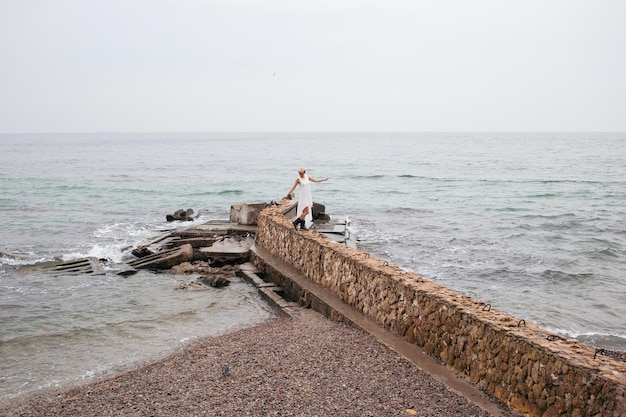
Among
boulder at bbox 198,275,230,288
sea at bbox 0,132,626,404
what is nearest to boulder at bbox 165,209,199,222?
sea at bbox 0,132,626,404

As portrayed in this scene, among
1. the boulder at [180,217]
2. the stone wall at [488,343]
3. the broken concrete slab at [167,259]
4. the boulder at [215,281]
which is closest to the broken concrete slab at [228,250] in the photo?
the broken concrete slab at [167,259]

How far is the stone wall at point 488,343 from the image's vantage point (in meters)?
5.87

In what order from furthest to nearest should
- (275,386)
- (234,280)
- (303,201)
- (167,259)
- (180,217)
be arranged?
(180,217)
(167,259)
(234,280)
(303,201)
(275,386)

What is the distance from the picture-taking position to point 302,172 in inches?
543

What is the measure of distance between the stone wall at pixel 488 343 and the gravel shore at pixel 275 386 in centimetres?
48

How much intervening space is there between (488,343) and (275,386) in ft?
9.48

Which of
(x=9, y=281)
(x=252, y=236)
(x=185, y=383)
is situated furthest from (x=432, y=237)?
(x=185, y=383)

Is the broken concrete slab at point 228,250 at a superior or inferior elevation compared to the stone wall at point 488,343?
inferior

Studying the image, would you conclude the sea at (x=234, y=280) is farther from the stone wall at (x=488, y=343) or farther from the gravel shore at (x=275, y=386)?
the stone wall at (x=488, y=343)

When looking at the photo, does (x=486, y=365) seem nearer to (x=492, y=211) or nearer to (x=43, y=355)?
(x=43, y=355)

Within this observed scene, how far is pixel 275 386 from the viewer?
24.6 ft

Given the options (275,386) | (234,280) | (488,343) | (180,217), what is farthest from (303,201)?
(180,217)

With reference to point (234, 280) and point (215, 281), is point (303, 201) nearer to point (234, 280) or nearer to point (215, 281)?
point (234, 280)

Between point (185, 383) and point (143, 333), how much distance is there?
374 cm
